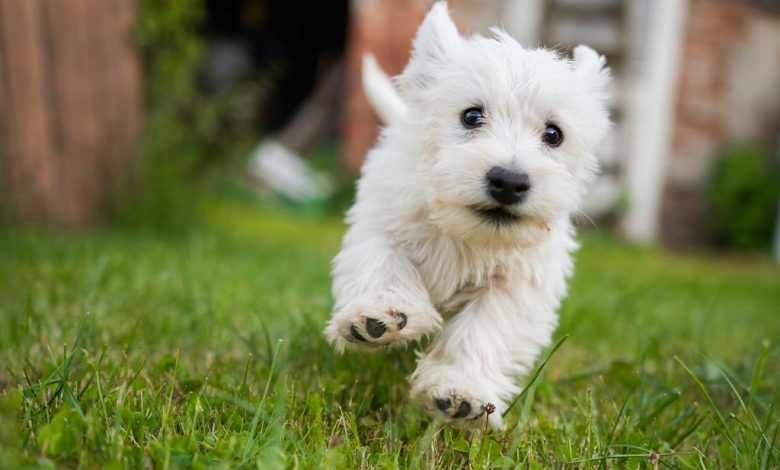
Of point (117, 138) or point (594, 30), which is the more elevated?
point (594, 30)

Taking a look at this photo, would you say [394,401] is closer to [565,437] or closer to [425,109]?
[565,437]

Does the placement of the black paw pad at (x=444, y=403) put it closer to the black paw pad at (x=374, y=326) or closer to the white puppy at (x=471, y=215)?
the white puppy at (x=471, y=215)

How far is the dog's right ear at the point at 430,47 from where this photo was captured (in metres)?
2.45

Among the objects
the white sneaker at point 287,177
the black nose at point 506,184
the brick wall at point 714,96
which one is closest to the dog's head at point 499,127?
the black nose at point 506,184

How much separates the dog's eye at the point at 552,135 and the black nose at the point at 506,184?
28 cm

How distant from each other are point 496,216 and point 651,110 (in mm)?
7639

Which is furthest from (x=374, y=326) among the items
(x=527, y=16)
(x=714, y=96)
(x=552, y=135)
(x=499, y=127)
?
(x=714, y=96)

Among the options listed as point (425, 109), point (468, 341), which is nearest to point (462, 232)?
point (468, 341)

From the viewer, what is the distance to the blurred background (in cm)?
554

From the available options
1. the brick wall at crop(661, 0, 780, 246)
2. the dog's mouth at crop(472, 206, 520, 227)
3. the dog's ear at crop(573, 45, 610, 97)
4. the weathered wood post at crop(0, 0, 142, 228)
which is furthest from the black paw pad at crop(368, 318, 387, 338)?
the brick wall at crop(661, 0, 780, 246)

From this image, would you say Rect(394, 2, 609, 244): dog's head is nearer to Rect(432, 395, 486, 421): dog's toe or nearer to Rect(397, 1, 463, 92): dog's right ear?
Rect(397, 1, 463, 92): dog's right ear

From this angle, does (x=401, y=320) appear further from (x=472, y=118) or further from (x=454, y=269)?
(x=472, y=118)

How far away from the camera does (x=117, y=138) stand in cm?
596

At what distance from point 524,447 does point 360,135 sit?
748 centimetres
